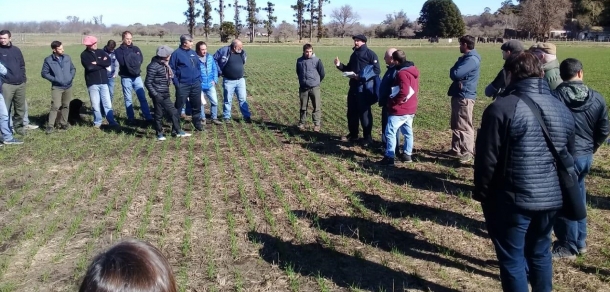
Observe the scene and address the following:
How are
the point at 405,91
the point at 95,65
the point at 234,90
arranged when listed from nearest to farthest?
the point at 405,91, the point at 95,65, the point at 234,90

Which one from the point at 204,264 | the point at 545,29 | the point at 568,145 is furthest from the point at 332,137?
the point at 545,29

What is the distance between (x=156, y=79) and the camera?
9.02 meters

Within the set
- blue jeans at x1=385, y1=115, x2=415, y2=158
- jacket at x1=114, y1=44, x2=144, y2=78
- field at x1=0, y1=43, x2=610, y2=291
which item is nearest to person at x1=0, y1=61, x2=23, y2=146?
field at x1=0, y1=43, x2=610, y2=291

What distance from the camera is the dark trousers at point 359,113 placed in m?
8.76

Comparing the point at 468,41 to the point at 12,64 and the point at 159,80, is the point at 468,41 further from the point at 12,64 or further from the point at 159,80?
the point at 12,64

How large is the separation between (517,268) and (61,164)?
7113mm

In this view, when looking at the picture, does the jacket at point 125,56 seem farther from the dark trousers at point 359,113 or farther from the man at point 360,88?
the dark trousers at point 359,113

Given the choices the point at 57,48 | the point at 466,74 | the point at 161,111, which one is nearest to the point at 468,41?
the point at 466,74

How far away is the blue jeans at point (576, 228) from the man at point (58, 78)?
29.9ft

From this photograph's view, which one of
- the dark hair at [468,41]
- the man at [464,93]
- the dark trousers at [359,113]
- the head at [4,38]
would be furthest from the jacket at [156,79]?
the dark hair at [468,41]

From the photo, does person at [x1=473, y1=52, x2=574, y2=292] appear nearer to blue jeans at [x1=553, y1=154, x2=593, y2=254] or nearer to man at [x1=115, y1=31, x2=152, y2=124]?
blue jeans at [x1=553, y1=154, x2=593, y2=254]

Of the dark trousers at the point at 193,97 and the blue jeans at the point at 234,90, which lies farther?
the blue jeans at the point at 234,90

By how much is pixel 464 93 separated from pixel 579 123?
10.9 ft

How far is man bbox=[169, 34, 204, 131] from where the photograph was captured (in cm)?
964
